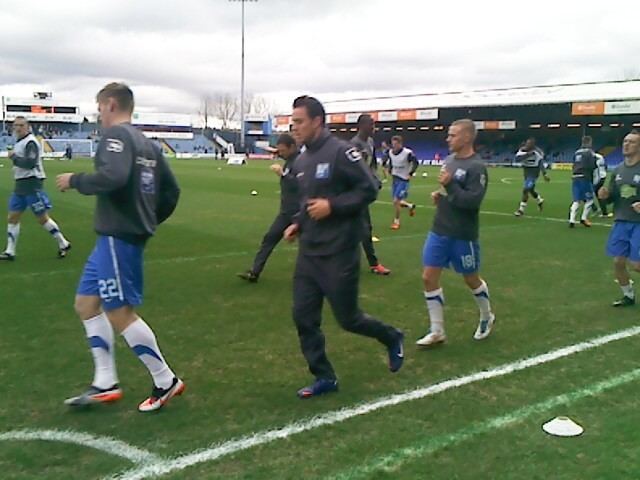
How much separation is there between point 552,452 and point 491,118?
60.3 m

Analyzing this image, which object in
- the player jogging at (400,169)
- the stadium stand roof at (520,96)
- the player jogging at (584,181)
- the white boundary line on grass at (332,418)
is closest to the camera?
the white boundary line on grass at (332,418)

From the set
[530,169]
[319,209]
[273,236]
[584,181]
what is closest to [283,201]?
[273,236]

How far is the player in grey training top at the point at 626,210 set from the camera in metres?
6.89

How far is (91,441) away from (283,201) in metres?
4.60

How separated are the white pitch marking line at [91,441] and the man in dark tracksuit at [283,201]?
4.15m

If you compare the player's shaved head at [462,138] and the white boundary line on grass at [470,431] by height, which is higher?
the player's shaved head at [462,138]

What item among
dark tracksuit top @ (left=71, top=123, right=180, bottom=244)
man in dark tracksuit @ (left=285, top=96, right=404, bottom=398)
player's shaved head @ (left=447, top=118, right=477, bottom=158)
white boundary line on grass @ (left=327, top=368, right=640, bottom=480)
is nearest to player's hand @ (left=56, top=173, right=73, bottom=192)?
dark tracksuit top @ (left=71, top=123, right=180, bottom=244)

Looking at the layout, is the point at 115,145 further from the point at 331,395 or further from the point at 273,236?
the point at 273,236

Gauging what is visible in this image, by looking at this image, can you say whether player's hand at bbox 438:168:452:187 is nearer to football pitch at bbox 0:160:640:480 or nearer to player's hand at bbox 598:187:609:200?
football pitch at bbox 0:160:640:480

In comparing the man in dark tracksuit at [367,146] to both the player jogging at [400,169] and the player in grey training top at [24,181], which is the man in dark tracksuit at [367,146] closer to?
the player in grey training top at [24,181]

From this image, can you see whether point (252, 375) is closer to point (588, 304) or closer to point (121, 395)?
point (121, 395)

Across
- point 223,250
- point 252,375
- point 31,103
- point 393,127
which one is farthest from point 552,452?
point 31,103

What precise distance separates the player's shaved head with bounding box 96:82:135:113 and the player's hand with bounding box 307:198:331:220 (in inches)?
52.9

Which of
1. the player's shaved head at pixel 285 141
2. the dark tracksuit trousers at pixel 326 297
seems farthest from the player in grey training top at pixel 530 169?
the dark tracksuit trousers at pixel 326 297
